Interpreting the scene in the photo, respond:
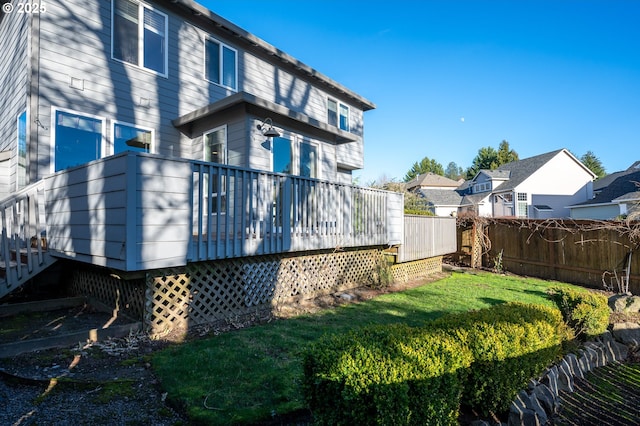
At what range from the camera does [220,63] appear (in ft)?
30.9

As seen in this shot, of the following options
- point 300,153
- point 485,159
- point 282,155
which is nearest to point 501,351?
point 282,155

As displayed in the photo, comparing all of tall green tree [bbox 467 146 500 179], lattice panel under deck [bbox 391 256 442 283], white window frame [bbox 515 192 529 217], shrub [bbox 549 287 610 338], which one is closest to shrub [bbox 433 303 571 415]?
shrub [bbox 549 287 610 338]

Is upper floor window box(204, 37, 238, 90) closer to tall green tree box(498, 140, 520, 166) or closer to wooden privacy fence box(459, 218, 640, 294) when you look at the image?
wooden privacy fence box(459, 218, 640, 294)

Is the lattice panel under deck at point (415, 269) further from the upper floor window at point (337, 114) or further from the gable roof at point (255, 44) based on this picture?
the gable roof at point (255, 44)

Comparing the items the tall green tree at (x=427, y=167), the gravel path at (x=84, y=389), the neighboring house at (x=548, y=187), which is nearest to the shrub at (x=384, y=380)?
the gravel path at (x=84, y=389)

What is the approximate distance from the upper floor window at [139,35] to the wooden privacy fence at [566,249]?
11645mm

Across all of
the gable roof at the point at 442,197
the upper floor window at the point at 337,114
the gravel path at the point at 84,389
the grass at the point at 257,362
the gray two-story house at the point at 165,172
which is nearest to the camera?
the gravel path at the point at 84,389

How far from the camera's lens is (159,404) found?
2951 mm

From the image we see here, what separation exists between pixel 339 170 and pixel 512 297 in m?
7.88

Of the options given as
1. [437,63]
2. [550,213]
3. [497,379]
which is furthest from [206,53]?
[550,213]

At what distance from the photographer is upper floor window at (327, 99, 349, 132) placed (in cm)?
1317

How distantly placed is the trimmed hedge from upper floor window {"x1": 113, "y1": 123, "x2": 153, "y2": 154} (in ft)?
23.0

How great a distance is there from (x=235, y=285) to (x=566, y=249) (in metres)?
10.3

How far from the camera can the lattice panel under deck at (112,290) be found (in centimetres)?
476
